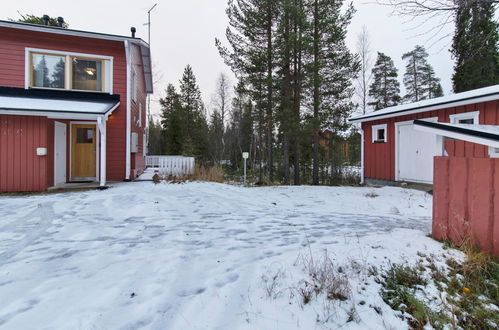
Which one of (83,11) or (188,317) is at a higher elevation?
(83,11)

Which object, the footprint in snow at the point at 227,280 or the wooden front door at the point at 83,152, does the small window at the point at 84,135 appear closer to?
the wooden front door at the point at 83,152

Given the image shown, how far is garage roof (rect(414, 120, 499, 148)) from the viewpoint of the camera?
9.08 feet

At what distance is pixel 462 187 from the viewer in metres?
3.16

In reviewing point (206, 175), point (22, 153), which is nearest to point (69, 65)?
point (22, 153)

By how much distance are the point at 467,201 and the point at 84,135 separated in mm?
10883

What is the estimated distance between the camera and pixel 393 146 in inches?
404

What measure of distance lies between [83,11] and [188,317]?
23.0m

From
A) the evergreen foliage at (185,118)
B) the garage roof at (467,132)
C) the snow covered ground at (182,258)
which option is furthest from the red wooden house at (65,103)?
the evergreen foliage at (185,118)

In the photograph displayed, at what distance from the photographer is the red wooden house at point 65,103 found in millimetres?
7504

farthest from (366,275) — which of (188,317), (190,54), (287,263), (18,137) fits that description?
(190,54)

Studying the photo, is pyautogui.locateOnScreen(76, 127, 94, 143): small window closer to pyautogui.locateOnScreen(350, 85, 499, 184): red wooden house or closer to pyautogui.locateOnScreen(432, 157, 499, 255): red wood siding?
pyautogui.locateOnScreen(432, 157, 499, 255): red wood siding

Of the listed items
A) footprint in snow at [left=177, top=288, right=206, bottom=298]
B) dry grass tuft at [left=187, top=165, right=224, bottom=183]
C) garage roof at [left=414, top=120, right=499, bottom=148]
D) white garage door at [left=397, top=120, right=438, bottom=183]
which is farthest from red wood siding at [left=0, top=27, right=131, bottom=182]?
white garage door at [left=397, top=120, right=438, bottom=183]

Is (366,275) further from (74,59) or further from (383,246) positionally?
(74,59)

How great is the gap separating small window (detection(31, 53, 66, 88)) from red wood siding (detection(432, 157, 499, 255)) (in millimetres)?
11379
